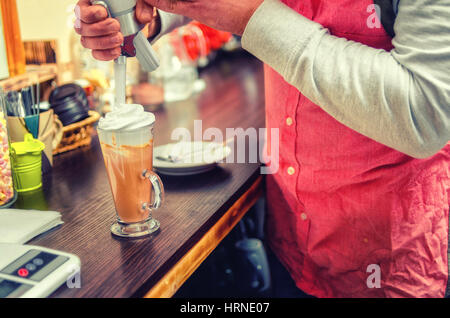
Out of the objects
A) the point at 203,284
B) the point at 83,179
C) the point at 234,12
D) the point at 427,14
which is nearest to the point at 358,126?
the point at 427,14

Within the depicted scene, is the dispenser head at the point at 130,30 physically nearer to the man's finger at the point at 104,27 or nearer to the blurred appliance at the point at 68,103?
the man's finger at the point at 104,27

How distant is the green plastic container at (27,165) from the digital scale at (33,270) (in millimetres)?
347

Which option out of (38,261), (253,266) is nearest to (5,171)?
(38,261)

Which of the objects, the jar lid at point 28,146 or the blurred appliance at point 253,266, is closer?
the jar lid at point 28,146

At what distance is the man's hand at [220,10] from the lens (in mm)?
873

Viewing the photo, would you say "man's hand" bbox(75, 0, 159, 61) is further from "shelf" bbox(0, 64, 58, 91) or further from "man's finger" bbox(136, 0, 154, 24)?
"shelf" bbox(0, 64, 58, 91)

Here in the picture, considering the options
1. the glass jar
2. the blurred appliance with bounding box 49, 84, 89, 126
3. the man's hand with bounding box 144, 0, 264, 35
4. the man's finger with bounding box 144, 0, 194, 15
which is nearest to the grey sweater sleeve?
the man's hand with bounding box 144, 0, 264, 35

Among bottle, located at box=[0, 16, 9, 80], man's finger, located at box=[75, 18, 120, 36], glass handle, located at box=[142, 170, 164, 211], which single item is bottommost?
glass handle, located at box=[142, 170, 164, 211]

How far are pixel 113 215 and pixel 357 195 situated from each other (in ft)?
1.81

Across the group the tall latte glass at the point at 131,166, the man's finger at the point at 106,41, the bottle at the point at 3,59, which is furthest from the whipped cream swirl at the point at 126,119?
the bottle at the point at 3,59

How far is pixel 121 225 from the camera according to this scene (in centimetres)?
94

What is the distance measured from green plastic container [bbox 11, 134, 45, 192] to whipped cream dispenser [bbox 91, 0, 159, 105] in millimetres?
363

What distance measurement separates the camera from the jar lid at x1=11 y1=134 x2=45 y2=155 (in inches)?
45.1

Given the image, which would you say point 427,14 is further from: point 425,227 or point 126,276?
point 126,276
